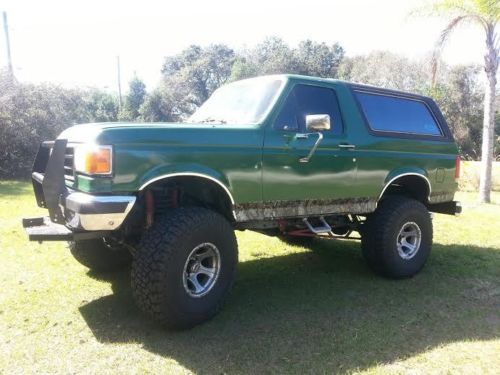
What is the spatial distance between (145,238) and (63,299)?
1444mm

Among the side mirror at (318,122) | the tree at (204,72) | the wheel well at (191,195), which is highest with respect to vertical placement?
the tree at (204,72)

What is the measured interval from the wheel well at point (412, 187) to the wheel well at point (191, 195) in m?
2.30

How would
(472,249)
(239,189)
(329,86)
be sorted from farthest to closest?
1. (472,249)
2. (329,86)
3. (239,189)

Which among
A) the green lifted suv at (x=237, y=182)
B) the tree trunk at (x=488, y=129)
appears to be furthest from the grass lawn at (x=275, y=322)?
the tree trunk at (x=488, y=129)

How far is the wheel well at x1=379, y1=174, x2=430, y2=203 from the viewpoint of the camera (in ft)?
18.2

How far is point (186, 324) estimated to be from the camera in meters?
3.65

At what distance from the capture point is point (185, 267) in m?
3.61

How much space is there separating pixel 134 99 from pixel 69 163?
39244mm

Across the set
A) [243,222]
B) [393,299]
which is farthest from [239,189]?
[393,299]

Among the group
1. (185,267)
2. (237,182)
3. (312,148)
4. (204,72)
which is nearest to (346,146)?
(312,148)

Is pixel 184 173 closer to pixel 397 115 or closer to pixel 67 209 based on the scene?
pixel 67 209

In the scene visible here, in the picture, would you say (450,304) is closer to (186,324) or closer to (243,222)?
(243,222)

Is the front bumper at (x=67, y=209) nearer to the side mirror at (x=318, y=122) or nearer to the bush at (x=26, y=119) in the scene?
the side mirror at (x=318, y=122)

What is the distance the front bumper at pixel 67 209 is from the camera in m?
3.28
